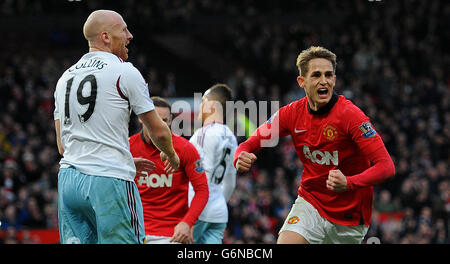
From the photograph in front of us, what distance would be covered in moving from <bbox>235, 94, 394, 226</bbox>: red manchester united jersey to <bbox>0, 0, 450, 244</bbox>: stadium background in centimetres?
783

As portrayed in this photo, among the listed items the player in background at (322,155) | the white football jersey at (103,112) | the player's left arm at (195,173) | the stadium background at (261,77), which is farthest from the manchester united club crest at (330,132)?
the stadium background at (261,77)

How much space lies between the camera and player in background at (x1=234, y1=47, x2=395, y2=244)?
602 centimetres

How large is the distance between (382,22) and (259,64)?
4.99 meters

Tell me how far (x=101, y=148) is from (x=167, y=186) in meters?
2.02

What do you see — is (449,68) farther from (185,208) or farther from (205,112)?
(185,208)

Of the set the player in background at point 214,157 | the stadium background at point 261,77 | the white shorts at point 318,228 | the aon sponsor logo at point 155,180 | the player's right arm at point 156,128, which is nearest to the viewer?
the player's right arm at point 156,128

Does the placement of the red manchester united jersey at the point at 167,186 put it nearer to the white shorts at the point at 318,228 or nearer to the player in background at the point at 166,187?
the player in background at the point at 166,187

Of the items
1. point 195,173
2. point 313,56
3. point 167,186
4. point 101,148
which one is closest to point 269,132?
point 313,56

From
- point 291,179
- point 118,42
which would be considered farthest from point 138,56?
point 118,42

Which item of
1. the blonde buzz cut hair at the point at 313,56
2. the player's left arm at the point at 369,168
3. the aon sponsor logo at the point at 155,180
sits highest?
the blonde buzz cut hair at the point at 313,56

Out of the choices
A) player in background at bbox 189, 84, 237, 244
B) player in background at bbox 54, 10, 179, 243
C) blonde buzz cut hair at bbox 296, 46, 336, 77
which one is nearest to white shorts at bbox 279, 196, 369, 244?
blonde buzz cut hair at bbox 296, 46, 336, 77

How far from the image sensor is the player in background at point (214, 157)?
8016 mm

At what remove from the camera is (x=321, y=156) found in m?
6.12

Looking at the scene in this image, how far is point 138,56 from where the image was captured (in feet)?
76.2
